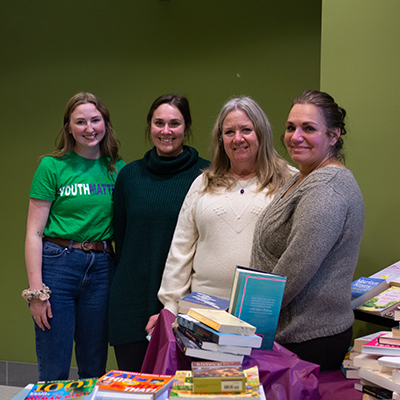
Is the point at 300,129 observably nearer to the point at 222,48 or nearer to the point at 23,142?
the point at 222,48

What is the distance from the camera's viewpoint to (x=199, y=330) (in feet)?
4.13

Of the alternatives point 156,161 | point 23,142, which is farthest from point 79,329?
point 23,142

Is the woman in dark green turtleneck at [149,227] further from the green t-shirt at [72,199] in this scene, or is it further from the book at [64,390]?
Result: the book at [64,390]

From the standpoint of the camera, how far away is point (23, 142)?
12.1ft

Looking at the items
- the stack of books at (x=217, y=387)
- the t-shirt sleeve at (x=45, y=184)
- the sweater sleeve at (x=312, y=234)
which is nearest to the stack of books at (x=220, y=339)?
the stack of books at (x=217, y=387)

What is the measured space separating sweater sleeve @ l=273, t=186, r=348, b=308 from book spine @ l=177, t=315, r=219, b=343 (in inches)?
14.5

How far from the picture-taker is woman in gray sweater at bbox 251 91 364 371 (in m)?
1.42

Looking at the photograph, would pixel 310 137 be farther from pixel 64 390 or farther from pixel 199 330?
pixel 64 390

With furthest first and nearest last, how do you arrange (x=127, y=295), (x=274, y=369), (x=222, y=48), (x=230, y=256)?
(x=222, y=48) < (x=127, y=295) < (x=230, y=256) < (x=274, y=369)

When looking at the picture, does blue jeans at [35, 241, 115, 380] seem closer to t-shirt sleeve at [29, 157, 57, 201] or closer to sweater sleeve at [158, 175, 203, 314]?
t-shirt sleeve at [29, 157, 57, 201]

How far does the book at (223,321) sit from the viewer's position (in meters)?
1.20

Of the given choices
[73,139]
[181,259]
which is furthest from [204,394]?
[73,139]

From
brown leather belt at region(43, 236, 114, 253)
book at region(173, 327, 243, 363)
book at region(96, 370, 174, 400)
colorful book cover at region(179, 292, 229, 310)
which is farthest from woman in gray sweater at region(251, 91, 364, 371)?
brown leather belt at region(43, 236, 114, 253)

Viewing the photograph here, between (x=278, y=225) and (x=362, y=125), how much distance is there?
3.17 ft
